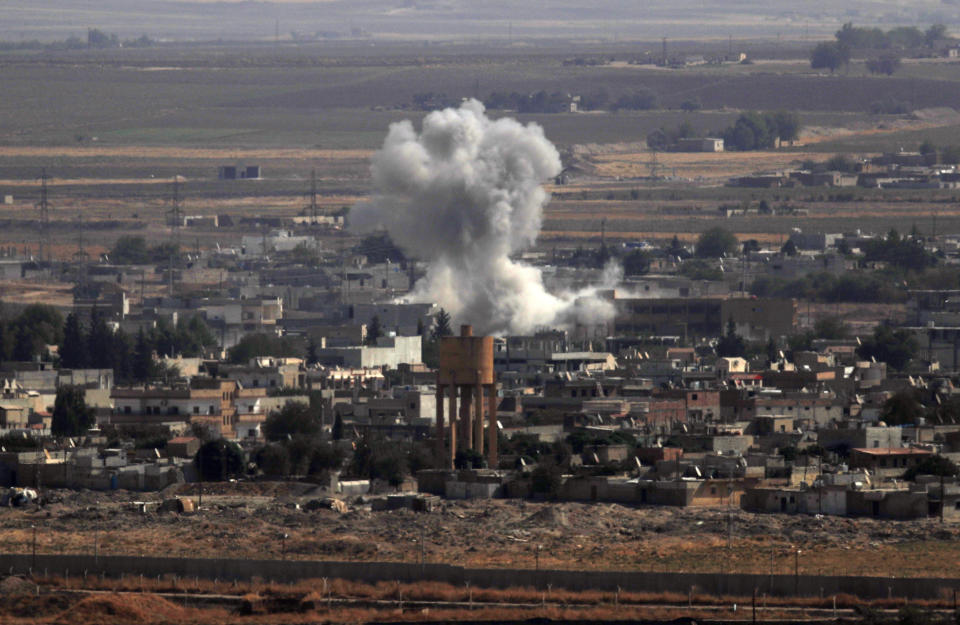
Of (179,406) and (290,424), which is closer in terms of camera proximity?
(290,424)

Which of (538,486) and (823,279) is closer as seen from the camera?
(538,486)

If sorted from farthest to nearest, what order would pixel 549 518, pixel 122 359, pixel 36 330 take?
pixel 36 330 < pixel 122 359 < pixel 549 518

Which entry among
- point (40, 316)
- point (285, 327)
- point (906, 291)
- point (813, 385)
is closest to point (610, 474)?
point (813, 385)

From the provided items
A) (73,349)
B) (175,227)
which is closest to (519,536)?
(73,349)

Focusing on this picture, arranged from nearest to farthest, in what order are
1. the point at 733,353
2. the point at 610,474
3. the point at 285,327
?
the point at 610,474 < the point at 733,353 < the point at 285,327

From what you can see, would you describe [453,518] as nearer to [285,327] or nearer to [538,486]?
[538,486]

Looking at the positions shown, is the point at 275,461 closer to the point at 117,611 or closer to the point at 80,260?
the point at 117,611

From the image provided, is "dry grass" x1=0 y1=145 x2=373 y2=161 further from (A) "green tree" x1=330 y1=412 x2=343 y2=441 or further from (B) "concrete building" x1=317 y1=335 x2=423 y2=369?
(A) "green tree" x1=330 y1=412 x2=343 y2=441

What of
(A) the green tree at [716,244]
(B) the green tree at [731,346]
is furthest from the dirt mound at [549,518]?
(A) the green tree at [716,244]
